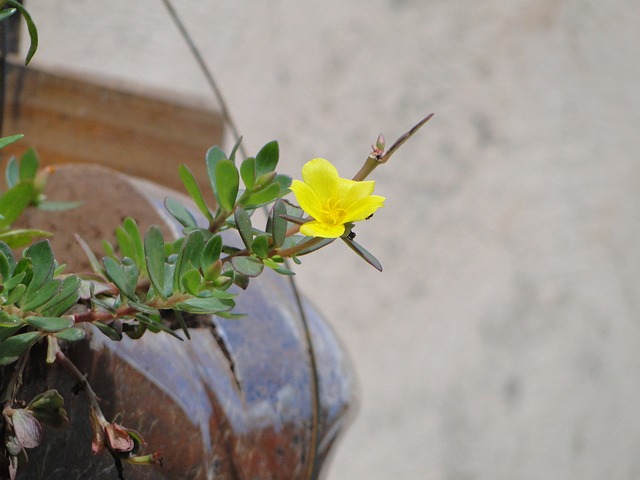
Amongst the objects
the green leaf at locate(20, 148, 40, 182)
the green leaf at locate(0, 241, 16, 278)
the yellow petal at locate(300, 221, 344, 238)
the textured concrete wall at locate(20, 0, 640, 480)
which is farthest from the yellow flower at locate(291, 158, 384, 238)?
the textured concrete wall at locate(20, 0, 640, 480)

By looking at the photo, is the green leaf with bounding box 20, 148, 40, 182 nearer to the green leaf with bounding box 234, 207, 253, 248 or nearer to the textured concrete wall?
the green leaf with bounding box 234, 207, 253, 248

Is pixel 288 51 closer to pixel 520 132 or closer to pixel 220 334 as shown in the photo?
pixel 520 132

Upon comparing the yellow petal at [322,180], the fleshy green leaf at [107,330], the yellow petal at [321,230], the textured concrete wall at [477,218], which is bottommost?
the textured concrete wall at [477,218]

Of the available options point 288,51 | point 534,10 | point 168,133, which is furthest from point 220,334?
point 534,10

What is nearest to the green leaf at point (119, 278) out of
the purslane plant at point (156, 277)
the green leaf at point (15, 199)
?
the purslane plant at point (156, 277)

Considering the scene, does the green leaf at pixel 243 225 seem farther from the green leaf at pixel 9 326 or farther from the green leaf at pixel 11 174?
the green leaf at pixel 11 174

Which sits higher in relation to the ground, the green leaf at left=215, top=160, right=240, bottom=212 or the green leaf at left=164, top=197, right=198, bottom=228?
the green leaf at left=215, top=160, right=240, bottom=212
